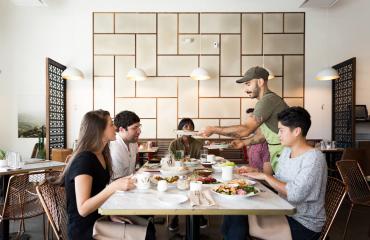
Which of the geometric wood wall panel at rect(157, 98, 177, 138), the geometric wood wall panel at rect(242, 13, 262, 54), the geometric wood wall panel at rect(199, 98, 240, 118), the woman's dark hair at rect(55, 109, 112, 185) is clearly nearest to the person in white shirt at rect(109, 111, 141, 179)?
the woman's dark hair at rect(55, 109, 112, 185)

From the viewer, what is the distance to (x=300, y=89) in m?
6.81

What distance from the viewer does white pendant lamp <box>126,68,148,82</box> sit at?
245 inches

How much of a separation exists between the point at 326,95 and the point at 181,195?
612cm

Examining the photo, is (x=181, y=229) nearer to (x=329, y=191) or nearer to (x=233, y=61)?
(x=329, y=191)

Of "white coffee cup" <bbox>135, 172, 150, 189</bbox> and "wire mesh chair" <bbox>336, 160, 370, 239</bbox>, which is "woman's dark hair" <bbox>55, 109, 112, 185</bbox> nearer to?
"white coffee cup" <bbox>135, 172, 150, 189</bbox>

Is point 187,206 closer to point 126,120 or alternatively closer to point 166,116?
point 126,120

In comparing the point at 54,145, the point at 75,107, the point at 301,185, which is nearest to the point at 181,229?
the point at 301,185

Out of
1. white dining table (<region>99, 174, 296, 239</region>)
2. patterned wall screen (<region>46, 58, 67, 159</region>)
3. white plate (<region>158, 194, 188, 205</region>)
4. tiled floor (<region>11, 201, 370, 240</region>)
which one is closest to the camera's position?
white dining table (<region>99, 174, 296, 239</region>)

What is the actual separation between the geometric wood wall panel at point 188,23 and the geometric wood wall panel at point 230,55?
0.66 metres

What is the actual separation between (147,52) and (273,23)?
2.84 metres

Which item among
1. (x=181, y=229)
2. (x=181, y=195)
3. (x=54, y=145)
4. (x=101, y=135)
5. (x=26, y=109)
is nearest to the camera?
(x=181, y=195)

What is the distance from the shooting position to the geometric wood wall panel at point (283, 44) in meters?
6.80

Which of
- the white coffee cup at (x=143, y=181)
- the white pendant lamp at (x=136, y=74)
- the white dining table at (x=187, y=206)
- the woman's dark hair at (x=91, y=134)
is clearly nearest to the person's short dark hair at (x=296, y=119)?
the white dining table at (x=187, y=206)

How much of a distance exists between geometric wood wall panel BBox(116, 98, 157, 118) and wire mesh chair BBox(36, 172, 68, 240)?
4.77 metres
